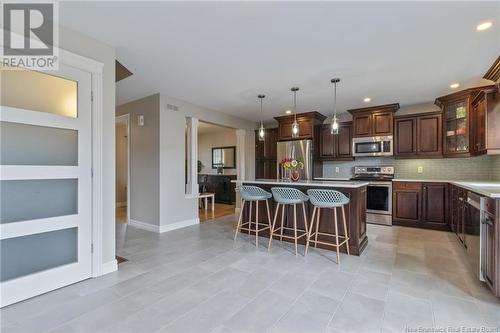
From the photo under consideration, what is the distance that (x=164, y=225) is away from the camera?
14.1ft

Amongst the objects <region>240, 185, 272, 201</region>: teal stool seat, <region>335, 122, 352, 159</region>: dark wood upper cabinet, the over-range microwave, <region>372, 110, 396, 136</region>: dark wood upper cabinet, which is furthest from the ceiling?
<region>240, 185, 272, 201</region>: teal stool seat

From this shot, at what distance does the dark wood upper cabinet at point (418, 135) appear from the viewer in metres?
4.56

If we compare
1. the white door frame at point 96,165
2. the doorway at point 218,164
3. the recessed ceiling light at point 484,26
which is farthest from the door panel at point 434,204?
the white door frame at point 96,165

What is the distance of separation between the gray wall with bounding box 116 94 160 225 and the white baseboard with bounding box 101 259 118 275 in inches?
64.5

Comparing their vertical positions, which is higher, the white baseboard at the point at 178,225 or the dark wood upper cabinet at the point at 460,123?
the dark wood upper cabinet at the point at 460,123

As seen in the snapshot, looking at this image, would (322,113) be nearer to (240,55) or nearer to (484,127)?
(484,127)

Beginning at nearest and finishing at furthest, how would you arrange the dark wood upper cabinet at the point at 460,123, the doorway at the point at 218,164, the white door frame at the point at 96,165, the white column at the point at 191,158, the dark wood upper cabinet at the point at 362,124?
1. the white door frame at the point at 96,165
2. the dark wood upper cabinet at the point at 460,123
3. the white column at the point at 191,158
4. the dark wood upper cabinet at the point at 362,124
5. the doorway at the point at 218,164

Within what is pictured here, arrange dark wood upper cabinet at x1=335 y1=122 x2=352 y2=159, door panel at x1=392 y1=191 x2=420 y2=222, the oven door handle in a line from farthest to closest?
dark wood upper cabinet at x1=335 y1=122 x2=352 y2=159
door panel at x1=392 y1=191 x2=420 y2=222
the oven door handle

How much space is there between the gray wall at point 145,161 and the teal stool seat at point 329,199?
2.76 metres

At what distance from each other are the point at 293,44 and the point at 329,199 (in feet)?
6.08

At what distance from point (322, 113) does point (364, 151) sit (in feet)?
4.31

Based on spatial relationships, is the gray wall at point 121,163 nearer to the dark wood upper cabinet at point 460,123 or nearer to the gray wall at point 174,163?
the gray wall at point 174,163

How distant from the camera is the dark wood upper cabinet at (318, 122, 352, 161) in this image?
214 inches

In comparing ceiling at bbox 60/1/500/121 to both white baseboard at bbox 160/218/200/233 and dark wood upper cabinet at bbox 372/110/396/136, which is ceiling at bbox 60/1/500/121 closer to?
dark wood upper cabinet at bbox 372/110/396/136
